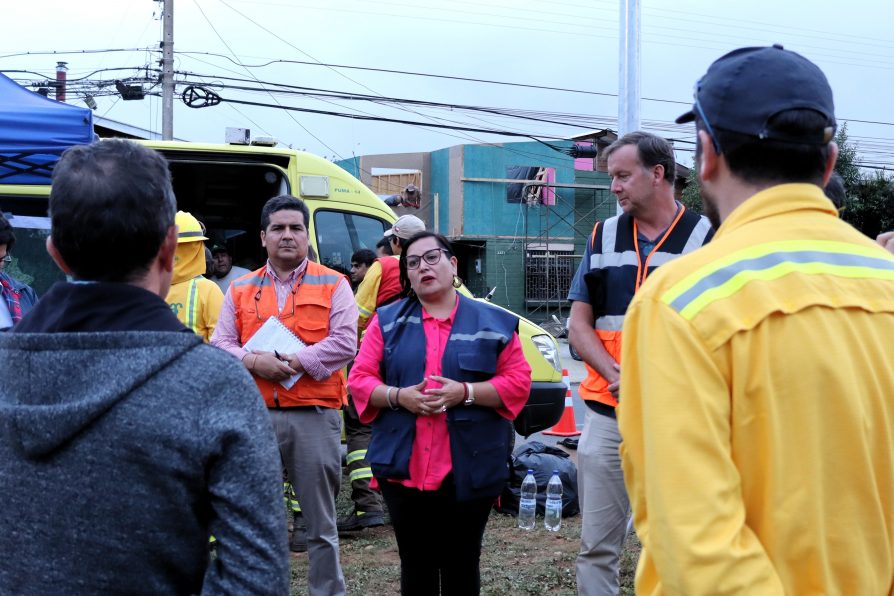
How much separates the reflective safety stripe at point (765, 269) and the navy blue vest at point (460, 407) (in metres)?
2.49

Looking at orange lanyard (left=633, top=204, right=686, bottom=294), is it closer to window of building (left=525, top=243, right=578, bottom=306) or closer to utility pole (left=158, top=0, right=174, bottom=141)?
utility pole (left=158, top=0, right=174, bottom=141)

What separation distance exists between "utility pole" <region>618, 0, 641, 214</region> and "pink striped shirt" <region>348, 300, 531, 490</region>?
9.87 meters

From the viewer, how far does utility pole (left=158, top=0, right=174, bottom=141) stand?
23250mm

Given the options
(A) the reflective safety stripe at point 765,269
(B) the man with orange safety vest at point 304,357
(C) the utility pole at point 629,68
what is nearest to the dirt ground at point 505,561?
(B) the man with orange safety vest at point 304,357

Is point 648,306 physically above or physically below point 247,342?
above

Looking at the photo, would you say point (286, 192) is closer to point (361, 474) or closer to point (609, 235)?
point (361, 474)

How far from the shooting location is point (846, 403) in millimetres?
1541

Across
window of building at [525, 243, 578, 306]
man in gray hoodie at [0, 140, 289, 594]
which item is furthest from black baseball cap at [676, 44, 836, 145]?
window of building at [525, 243, 578, 306]

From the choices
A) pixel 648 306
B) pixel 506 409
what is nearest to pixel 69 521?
pixel 648 306

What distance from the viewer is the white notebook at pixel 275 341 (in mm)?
4711

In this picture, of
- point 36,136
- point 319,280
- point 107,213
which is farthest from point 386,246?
point 107,213

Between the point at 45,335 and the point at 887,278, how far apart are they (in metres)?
1.61

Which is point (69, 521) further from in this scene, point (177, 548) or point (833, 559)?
point (833, 559)

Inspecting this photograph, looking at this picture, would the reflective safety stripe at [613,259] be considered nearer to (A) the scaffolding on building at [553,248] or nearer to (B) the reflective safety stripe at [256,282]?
(B) the reflective safety stripe at [256,282]
